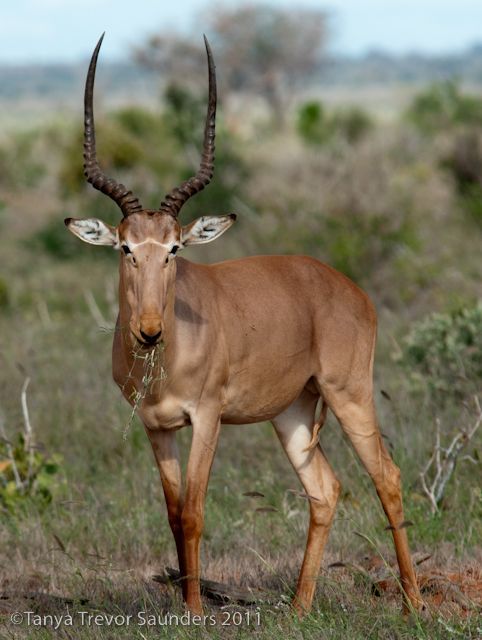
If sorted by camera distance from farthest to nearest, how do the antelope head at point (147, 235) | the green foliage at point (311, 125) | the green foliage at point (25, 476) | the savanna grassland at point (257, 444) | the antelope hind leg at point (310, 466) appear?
the green foliage at point (311, 125)
the green foliage at point (25, 476)
the antelope hind leg at point (310, 466)
the savanna grassland at point (257, 444)
the antelope head at point (147, 235)

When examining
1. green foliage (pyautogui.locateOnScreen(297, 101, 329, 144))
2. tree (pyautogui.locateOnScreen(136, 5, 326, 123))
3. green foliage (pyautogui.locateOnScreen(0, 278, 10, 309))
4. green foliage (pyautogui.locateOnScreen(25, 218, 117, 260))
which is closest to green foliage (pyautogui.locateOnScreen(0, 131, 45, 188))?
green foliage (pyautogui.locateOnScreen(297, 101, 329, 144))

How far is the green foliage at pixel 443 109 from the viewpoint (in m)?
34.2

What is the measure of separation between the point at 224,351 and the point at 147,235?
2.57 feet

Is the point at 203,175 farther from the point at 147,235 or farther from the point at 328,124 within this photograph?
the point at 328,124

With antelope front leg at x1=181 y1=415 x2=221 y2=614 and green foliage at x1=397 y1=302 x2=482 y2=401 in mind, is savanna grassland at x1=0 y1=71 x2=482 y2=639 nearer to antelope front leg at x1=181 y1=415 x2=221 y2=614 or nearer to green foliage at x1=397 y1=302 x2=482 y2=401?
green foliage at x1=397 y1=302 x2=482 y2=401

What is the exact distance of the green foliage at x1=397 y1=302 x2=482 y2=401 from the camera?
990 centimetres

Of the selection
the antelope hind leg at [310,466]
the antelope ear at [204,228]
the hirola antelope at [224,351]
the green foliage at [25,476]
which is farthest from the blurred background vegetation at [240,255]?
the antelope ear at [204,228]

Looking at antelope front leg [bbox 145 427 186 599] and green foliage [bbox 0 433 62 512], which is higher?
antelope front leg [bbox 145 427 186 599]

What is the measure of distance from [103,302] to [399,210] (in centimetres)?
487

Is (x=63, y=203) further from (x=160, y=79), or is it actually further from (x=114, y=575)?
(x=160, y=79)

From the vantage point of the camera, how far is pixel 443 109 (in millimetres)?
38438

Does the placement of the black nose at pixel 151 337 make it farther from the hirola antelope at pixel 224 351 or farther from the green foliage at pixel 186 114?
the green foliage at pixel 186 114

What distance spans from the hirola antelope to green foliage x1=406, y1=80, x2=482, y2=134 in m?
24.3

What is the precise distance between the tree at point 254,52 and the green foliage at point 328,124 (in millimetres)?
21607
